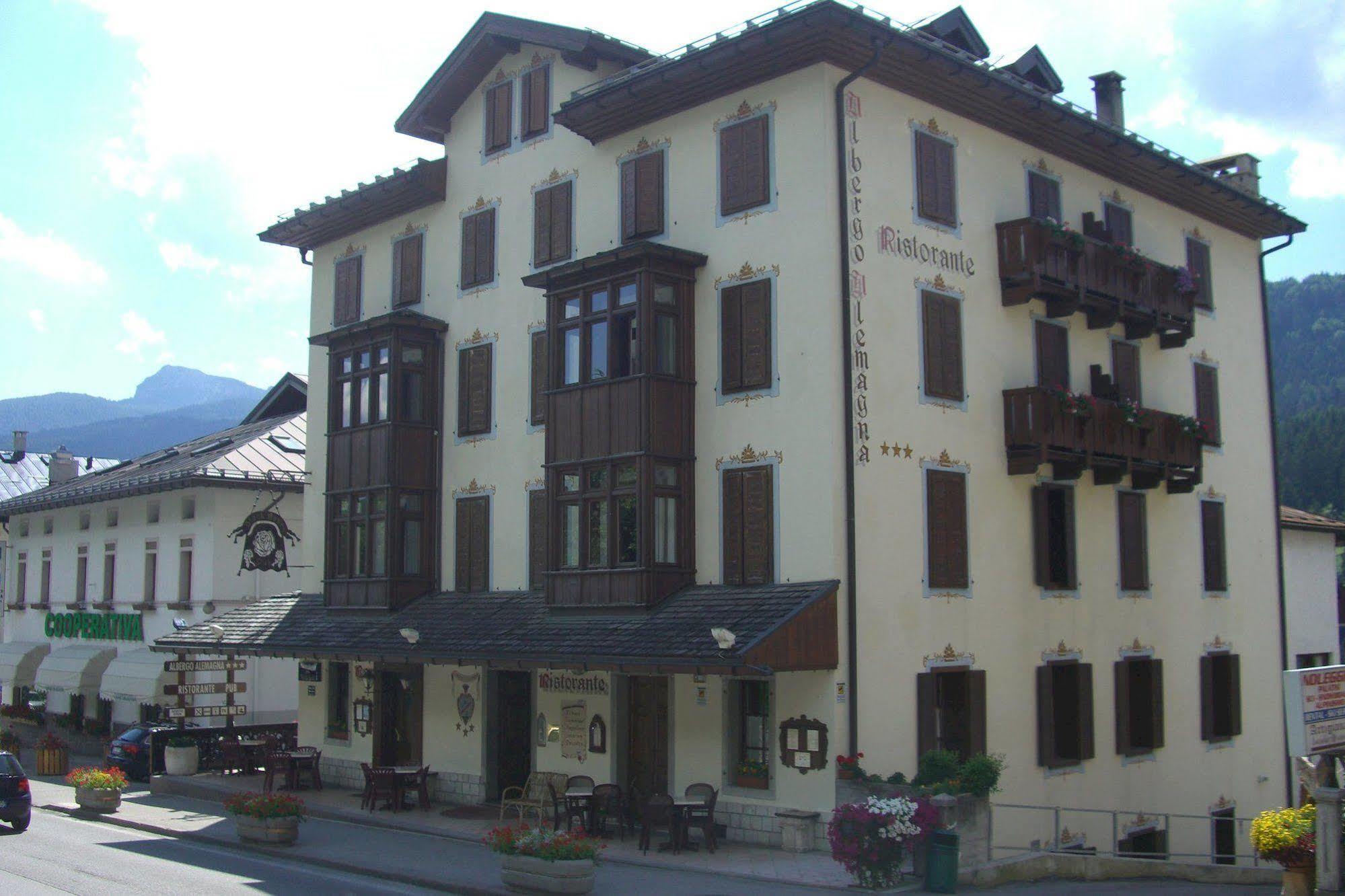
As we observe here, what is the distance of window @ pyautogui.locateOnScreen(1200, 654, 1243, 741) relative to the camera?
28.1 m

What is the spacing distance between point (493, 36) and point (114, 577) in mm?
24590

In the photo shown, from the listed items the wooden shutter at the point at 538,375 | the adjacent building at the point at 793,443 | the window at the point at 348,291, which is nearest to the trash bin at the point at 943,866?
the adjacent building at the point at 793,443

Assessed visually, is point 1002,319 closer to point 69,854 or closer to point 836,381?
point 836,381

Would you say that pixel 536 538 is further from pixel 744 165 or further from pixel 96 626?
pixel 96 626

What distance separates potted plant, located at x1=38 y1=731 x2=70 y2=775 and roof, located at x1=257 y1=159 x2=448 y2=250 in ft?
49.0

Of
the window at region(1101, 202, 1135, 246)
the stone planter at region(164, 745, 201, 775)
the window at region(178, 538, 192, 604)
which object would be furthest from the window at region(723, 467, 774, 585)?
Result: the window at region(178, 538, 192, 604)

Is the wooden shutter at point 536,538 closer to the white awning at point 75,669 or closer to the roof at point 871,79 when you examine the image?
the roof at point 871,79

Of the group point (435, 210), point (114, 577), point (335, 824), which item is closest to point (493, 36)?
point (435, 210)

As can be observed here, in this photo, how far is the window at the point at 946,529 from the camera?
73.4ft

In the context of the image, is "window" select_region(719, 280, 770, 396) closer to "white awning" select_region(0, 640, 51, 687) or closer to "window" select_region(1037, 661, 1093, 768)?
"window" select_region(1037, 661, 1093, 768)

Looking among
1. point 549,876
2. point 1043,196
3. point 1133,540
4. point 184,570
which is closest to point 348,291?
point 184,570

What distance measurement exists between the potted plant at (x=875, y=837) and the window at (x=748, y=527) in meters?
4.70

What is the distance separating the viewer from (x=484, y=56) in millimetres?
28172

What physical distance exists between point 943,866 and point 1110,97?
1913cm
